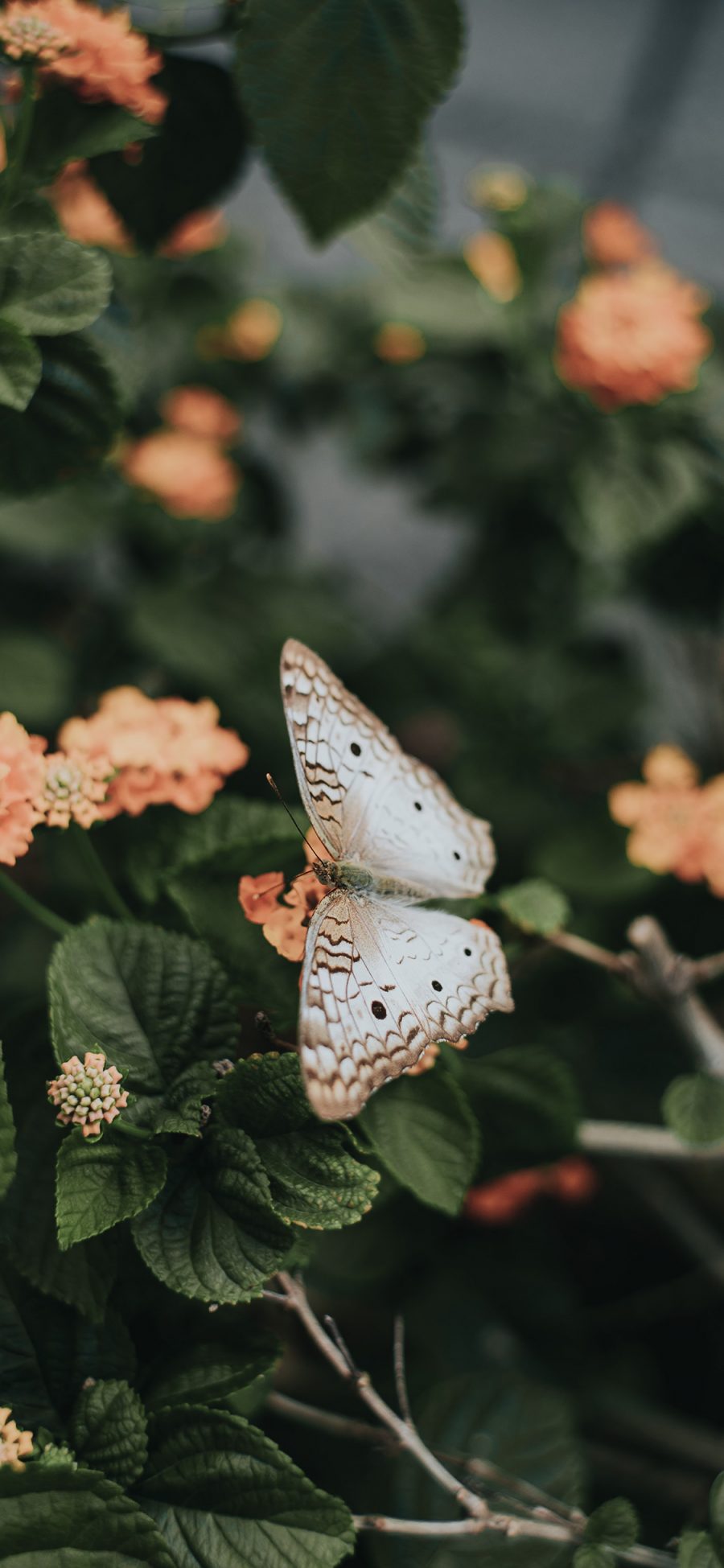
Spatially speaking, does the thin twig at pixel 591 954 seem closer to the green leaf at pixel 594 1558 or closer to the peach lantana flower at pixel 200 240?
the green leaf at pixel 594 1558

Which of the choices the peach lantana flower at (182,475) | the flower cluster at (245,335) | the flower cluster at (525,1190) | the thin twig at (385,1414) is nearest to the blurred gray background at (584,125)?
the flower cluster at (245,335)

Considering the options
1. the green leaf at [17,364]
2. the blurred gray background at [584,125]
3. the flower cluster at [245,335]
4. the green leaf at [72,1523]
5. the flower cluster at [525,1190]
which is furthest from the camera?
the blurred gray background at [584,125]

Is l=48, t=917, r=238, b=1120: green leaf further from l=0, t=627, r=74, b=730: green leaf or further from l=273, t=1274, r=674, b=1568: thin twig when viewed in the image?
l=0, t=627, r=74, b=730: green leaf

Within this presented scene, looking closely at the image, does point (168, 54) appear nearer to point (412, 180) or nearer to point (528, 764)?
point (412, 180)

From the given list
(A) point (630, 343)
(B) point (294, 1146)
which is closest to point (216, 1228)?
(B) point (294, 1146)

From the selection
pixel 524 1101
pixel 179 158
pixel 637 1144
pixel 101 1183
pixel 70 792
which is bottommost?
pixel 637 1144

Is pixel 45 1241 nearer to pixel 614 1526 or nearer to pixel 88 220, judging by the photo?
pixel 614 1526
